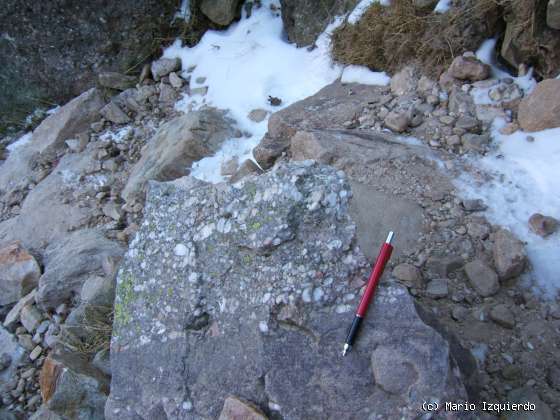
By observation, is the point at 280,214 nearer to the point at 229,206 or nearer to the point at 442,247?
the point at 229,206

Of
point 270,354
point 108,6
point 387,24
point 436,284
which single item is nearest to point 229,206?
point 270,354

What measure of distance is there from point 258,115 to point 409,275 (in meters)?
2.29

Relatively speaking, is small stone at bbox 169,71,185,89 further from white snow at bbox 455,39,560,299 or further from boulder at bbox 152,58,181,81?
white snow at bbox 455,39,560,299

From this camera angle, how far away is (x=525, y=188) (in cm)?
271

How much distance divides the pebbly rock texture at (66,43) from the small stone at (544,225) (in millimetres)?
4234

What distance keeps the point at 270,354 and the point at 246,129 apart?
269 cm

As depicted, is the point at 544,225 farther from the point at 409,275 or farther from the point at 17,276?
the point at 17,276

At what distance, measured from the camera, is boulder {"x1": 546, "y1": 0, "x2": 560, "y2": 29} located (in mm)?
2853

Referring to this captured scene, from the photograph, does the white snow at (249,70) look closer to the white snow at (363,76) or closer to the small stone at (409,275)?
the white snow at (363,76)

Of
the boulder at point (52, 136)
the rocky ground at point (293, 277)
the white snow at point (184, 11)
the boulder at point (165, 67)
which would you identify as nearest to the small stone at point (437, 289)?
the rocky ground at point (293, 277)

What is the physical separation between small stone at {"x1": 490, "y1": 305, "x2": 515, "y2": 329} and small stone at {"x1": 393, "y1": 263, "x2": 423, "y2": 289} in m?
0.37

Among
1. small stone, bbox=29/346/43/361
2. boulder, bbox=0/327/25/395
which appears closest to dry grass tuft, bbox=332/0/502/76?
small stone, bbox=29/346/43/361

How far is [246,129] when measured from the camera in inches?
164

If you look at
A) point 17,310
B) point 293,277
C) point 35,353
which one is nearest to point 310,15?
point 293,277
